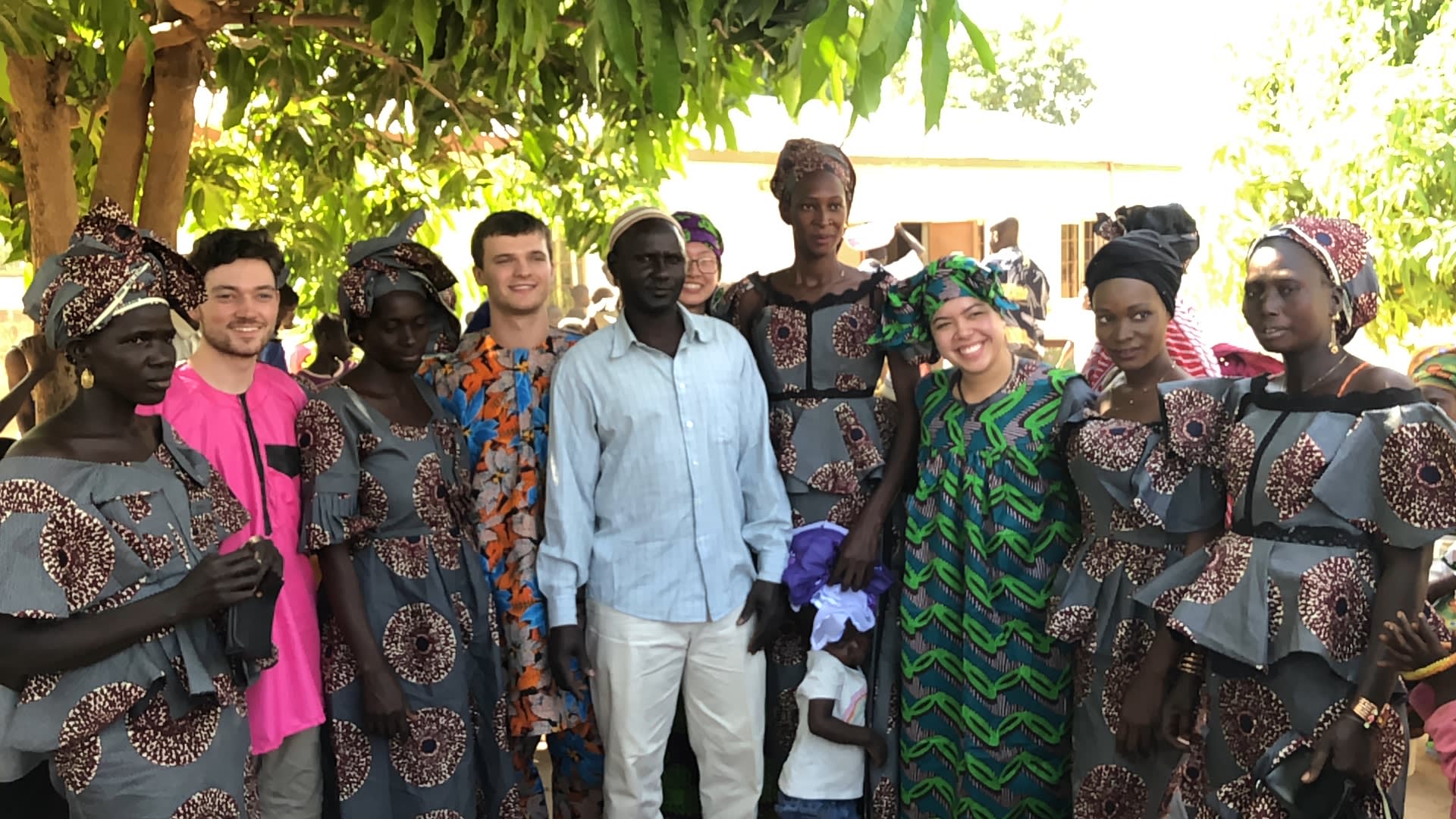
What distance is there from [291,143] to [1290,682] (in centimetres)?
471

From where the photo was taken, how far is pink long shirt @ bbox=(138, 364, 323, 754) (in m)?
3.09

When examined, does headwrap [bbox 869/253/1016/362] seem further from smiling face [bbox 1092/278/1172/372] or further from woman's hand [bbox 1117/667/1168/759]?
woman's hand [bbox 1117/667/1168/759]

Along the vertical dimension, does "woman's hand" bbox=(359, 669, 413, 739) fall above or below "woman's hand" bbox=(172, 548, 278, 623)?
below

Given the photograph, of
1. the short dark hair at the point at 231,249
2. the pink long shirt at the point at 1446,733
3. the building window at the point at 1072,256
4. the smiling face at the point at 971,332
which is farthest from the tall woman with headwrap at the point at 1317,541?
the building window at the point at 1072,256

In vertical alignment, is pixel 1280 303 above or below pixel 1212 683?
above

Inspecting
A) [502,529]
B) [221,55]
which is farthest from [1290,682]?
[221,55]

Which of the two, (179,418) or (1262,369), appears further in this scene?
(1262,369)

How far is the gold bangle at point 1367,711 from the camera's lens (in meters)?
2.48

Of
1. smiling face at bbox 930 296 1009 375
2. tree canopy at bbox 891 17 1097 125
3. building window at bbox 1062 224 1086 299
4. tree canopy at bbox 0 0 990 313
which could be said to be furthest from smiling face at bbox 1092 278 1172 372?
tree canopy at bbox 891 17 1097 125

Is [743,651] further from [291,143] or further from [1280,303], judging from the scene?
[291,143]

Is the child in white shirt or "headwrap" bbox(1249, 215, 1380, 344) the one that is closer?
"headwrap" bbox(1249, 215, 1380, 344)

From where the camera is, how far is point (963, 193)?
1731 cm

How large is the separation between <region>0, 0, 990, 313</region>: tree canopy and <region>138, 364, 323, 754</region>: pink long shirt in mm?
875

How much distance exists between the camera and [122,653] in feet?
7.98
